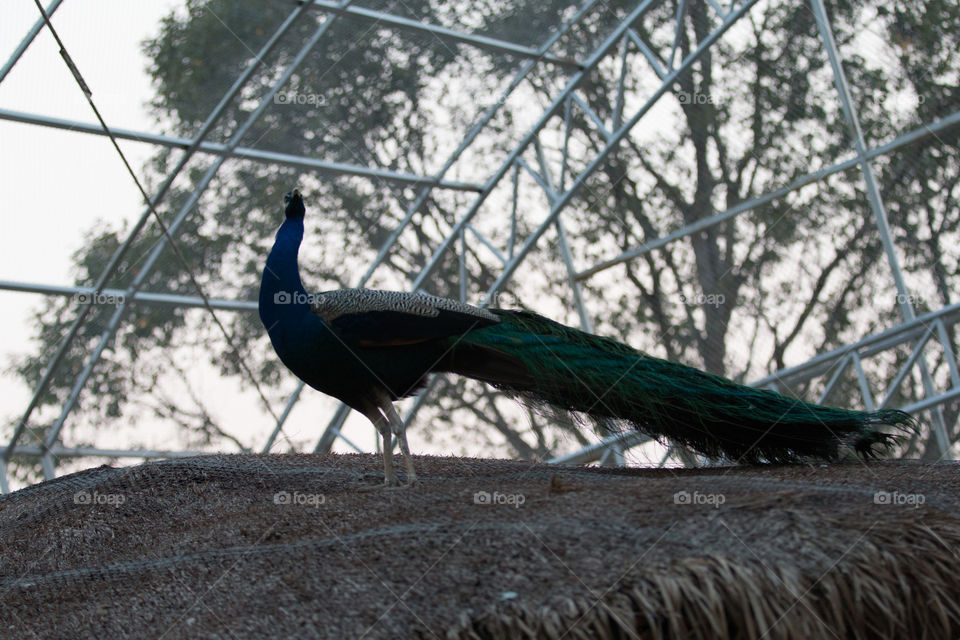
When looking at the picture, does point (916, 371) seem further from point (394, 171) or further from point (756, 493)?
point (756, 493)

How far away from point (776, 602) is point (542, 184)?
687 cm

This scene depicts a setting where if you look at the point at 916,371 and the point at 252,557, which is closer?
the point at 252,557

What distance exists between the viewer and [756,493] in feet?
12.2

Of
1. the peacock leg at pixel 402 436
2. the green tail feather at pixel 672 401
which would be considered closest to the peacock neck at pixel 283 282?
the peacock leg at pixel 402 436

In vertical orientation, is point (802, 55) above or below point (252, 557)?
above

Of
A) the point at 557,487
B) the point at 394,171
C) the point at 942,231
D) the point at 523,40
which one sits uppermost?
the point at 523,40

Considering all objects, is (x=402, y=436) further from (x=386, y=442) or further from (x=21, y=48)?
(x=21, y=48)

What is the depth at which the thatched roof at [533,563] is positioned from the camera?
311 centimetres

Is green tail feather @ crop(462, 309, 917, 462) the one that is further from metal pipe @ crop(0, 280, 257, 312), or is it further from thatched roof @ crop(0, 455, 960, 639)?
metal pipe @ crop(0, 280, 257, 312)

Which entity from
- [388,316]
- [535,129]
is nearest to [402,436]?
[388,316]

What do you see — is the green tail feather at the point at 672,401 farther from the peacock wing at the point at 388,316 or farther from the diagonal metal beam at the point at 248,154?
the diagonal metal beam at the point at 248,154

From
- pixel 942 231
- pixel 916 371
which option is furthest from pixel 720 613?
pixel 916 371

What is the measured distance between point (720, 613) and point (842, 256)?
580cm

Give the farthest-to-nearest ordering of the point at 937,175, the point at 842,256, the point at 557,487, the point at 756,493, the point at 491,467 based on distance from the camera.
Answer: the point at 842,256, the point at 937,175, the point at 491,467, the point at 557,487, the point at 756,493
